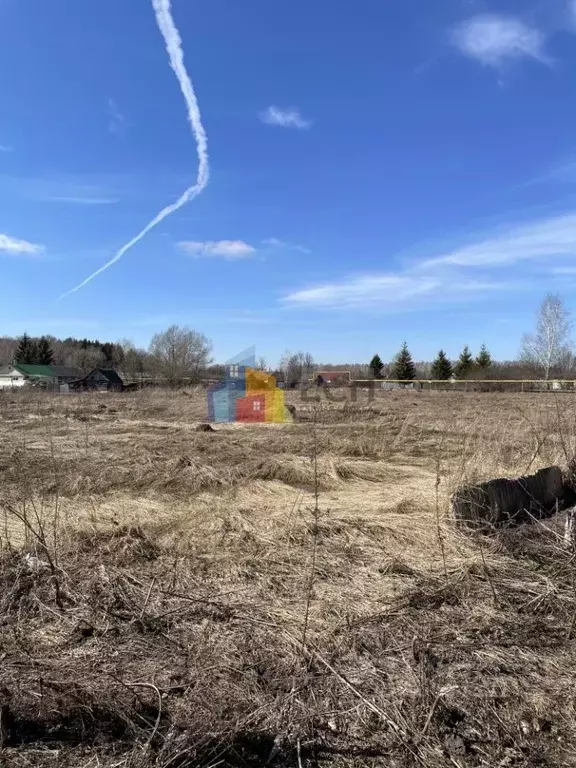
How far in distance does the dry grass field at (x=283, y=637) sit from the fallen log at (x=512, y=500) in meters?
0.22

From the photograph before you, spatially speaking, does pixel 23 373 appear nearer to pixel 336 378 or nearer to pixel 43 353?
pixel 43 353

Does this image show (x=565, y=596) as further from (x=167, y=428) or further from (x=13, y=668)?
(x=167, y=428)

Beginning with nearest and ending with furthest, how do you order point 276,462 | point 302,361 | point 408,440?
point 276,462, point 408,440, point 302,361

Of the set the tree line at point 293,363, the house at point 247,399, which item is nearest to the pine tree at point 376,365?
the tree line at point 293,363

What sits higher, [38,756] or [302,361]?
[302,361]

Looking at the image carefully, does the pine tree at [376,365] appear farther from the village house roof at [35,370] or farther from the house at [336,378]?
the village house roof at [35,370]

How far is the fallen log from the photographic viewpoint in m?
5.16

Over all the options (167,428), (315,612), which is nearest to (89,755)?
(315,612)

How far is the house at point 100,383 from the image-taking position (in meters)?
51.7

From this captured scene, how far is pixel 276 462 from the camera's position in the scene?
9.95m

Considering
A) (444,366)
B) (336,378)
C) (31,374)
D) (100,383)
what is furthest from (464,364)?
(31,374)

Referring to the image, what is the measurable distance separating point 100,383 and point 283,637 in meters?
57.1

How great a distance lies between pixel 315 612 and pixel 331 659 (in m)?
0.59

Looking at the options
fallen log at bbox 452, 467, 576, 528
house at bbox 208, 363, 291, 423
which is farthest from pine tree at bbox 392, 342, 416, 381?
fallen log at bbox 452, 467, 576, 528
